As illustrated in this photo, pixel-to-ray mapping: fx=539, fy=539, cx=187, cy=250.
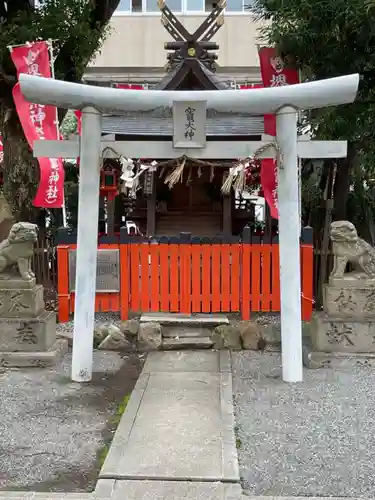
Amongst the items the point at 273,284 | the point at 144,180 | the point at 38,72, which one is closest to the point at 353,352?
the point at 273,284

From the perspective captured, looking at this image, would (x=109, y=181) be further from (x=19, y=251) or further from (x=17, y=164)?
(x=19, y=251)

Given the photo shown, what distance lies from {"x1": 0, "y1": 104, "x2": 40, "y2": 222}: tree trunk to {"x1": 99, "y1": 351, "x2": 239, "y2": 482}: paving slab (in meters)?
4.47

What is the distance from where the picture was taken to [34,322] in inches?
250

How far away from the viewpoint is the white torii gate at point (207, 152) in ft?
18.6

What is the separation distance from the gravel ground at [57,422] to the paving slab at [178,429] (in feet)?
0.73

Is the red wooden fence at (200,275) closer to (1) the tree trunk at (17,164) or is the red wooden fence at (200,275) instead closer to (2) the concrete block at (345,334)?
(2) the concrete block at (345,334)

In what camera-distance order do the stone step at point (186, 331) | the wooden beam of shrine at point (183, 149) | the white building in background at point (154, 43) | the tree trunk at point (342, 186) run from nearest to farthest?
1. the wooden beam of shrine at point (183, 149)
2. the stone step at point (186, 331)
3. the tree trunk at point (342, 186)
4. the white building in background at point (154, 43)

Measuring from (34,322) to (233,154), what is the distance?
9.91 feet

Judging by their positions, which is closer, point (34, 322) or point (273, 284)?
point (34, 322)

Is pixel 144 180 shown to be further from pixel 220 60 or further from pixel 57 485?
pixel 220 60

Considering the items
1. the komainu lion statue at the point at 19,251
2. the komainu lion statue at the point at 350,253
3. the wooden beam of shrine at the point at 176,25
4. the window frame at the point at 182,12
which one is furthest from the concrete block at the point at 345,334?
the window frame at the point at 182,12

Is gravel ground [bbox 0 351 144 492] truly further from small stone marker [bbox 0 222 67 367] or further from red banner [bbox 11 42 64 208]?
red banner [bbox 11 42 64 208]

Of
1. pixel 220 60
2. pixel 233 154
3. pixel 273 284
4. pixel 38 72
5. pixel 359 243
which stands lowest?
pixel 273 284

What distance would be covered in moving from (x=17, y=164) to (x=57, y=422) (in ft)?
18.7
